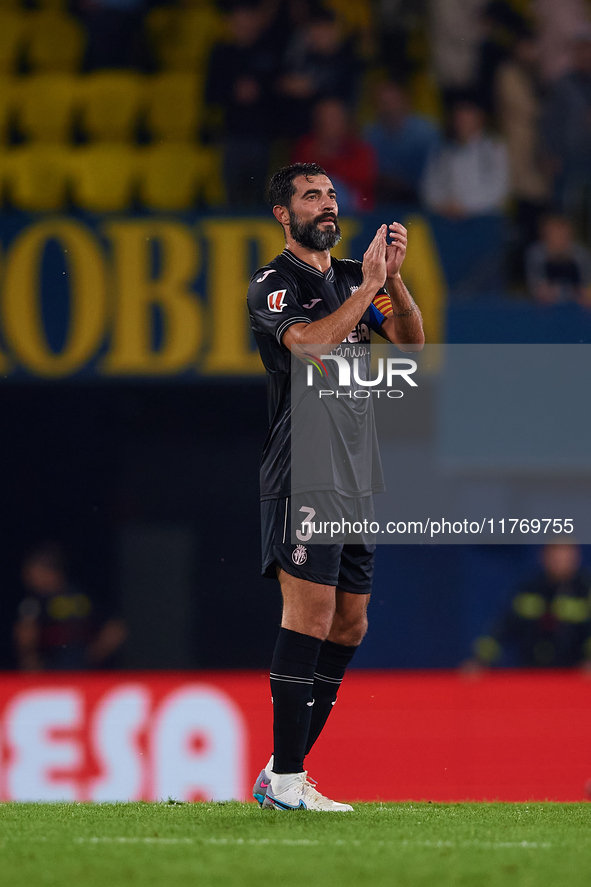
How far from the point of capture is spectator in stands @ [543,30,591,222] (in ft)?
23.3

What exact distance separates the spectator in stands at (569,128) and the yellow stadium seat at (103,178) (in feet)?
8.81

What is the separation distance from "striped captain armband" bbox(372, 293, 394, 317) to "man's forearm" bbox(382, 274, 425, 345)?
0.05 ft

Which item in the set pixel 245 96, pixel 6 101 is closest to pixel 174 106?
pixel 245 96

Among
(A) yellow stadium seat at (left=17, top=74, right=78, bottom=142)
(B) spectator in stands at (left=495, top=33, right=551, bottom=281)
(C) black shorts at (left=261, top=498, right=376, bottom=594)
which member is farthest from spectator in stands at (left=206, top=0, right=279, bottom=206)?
(C) black shorts at (left=261, top=498, right=376, bottom=594)

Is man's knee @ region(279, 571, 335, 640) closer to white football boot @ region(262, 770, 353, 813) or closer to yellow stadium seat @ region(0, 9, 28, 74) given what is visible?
white football boot @ region(262, 770, 353, 813)

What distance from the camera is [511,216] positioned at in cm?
704

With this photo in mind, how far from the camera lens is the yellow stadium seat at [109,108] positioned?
794 cm

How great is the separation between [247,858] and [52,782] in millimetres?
2686

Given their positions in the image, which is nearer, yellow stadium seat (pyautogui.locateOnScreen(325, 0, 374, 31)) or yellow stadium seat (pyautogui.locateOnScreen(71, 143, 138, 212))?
yellow stadium seat (pyautogui.locateOnScreen(71, 143, 138, 212))

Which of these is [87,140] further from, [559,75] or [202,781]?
[202,781]

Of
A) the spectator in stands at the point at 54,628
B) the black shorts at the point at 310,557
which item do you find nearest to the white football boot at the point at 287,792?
the black shorts at the point at 310,557

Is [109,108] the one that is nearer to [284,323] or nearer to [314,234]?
[314,234]

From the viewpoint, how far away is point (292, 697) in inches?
120

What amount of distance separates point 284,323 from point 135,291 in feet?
12.2
